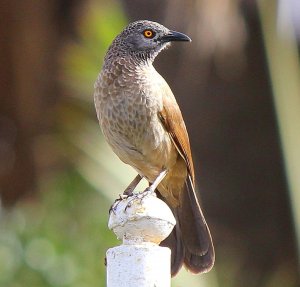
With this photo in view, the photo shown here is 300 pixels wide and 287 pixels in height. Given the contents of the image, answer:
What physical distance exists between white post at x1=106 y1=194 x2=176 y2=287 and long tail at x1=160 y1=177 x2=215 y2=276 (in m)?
1.24

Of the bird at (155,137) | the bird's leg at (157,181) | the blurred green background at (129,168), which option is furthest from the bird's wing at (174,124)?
the blurred green background at (129,168)

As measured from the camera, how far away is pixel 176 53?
9.84 m

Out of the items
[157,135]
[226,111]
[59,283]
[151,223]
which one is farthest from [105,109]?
[226,111]

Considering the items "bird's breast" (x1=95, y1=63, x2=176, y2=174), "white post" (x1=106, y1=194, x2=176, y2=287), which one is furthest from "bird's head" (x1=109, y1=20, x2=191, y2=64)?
"white post" (x1=106, y1=194, x2=176, y2=287)

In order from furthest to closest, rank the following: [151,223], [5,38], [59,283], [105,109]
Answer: [5,38] < [59,283] < [105,109] < [151,223]

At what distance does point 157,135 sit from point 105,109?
34 cm

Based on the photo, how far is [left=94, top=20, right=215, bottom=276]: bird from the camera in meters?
5.51

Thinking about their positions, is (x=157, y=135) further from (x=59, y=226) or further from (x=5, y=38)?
(x=5, y=38)

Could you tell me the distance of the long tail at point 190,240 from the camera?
17.6ft

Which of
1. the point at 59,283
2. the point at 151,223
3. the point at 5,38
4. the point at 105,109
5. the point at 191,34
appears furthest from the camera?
the point at 5,38

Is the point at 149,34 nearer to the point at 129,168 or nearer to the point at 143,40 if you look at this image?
the point at 143,40

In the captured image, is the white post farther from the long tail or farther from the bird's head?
the bird's head

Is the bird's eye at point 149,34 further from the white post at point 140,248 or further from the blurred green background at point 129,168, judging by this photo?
the white post at point 140,248

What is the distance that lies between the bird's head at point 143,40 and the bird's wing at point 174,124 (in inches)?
15.8
